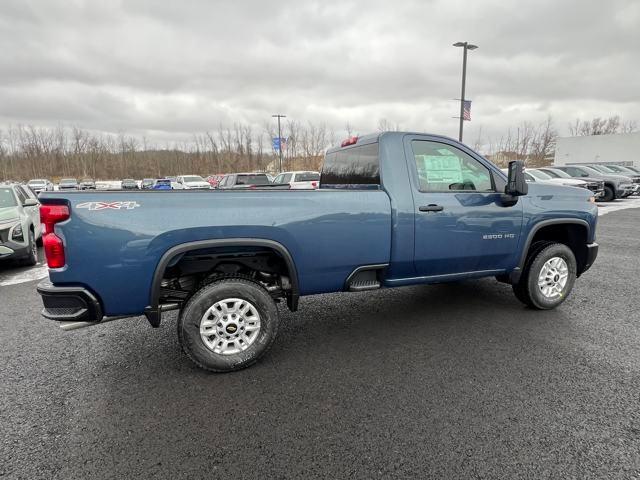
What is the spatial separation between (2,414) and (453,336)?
3690 millimetres

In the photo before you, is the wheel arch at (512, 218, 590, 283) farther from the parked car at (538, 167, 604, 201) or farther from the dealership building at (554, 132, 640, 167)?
the dealership building at (554, 132, 640, 167)

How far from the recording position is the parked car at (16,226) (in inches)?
247

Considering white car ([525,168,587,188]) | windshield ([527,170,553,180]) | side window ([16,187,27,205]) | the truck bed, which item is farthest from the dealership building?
side window ([16,187,27,205])

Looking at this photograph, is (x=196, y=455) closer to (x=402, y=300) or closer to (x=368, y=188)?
(x=368, y=188)

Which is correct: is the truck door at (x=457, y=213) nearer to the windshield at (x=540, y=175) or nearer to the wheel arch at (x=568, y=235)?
the wheel arch at (x=568, y=235)

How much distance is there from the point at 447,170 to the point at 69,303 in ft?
11.4

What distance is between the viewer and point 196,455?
212 centimetres

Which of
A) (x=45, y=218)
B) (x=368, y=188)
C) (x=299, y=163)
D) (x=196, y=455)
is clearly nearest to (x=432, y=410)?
(x=196, y=455)

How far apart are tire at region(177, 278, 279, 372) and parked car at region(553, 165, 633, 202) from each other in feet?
66.5

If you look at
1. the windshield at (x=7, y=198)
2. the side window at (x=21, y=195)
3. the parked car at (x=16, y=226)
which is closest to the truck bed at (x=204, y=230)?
the parked car at (x=16, y=226)

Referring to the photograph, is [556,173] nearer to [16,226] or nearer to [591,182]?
[591,182]

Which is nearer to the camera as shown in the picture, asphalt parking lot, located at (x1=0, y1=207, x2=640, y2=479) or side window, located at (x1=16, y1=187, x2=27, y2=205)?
asphalt parking lot, located at (x1=0, y1=207, x2=640, y2=479)

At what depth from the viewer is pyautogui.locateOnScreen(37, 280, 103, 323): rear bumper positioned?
258 cm

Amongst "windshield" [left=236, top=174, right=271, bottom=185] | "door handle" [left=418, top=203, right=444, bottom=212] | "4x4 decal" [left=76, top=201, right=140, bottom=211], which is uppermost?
"windshield" [left=236, top=174, right=271, bottom=185]
